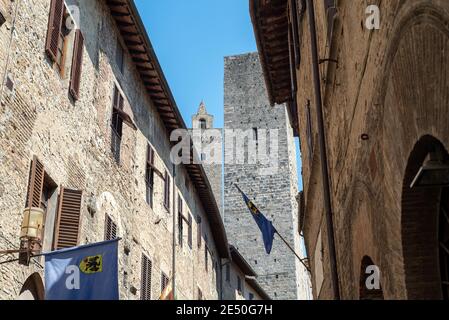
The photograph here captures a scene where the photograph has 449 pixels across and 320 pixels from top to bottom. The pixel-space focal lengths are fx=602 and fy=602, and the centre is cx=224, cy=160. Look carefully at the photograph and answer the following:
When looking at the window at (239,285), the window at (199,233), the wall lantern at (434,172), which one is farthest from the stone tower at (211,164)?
the wall lantern at (434,172)

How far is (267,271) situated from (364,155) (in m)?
30.5

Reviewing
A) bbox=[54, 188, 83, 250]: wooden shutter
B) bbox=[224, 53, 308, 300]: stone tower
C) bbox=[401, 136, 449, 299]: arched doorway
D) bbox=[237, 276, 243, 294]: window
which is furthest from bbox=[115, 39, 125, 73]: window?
bbox=[224, 53, 308, 300]: stone tower

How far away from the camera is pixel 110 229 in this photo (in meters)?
11.5

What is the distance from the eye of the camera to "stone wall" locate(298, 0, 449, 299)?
3.19 meters

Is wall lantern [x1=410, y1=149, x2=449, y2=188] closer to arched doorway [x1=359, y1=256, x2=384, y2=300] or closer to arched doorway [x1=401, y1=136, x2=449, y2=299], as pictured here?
arched doorway [x1=401, y1=136, x2=449, y2=299]

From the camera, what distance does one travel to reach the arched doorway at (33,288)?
809cm

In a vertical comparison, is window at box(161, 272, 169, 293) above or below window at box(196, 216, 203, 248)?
below

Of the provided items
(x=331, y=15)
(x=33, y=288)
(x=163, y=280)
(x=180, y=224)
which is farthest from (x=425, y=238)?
(x=180, y=224)

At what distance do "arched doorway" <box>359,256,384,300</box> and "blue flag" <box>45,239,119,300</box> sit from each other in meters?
2.66

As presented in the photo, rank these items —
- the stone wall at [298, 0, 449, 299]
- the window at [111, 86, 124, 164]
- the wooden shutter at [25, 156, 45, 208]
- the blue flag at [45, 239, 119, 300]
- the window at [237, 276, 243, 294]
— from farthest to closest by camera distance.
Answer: the window at [237, 276, 243, 294] → the window at [111, 86, 124, 164] → the wooden shutter at [25, 156, 45, 208] → the blue flag at [45, 239, 119, 300] → the stone wall at [298, 0, 449, 299]

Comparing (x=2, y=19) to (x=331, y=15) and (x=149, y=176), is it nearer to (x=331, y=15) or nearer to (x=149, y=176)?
(x=331, y=15)

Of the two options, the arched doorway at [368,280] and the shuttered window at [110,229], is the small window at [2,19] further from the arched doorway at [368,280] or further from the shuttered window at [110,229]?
the arched doorway at [368,280]
